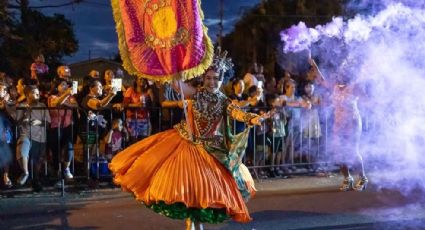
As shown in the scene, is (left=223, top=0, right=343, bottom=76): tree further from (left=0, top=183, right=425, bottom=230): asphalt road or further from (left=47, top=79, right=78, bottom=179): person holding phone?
(left=47, top=79, right=78, bottom=179): person holding phone

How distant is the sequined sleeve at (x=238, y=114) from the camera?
18.0 feet

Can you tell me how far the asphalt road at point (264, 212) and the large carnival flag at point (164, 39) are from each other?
206 centimetres

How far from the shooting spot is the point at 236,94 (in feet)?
31.9

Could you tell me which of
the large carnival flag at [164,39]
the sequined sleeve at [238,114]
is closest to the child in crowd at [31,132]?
the large carnival flag at [164,39]

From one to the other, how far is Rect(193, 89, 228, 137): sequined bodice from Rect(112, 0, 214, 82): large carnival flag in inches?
13.2

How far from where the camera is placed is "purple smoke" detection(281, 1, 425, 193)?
344 inches

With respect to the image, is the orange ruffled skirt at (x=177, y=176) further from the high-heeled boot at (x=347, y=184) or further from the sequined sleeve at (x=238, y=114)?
the high-heeled boot at (x=347, y=184)

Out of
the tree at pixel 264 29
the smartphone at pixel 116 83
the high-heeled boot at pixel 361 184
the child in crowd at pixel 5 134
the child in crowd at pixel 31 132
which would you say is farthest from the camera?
the tree at pixel 264 29

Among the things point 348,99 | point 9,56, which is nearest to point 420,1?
point 348,99

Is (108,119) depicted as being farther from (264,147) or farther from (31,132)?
(264,147)

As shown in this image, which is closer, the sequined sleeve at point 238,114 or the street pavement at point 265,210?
the sequined sleeve at point 238,114

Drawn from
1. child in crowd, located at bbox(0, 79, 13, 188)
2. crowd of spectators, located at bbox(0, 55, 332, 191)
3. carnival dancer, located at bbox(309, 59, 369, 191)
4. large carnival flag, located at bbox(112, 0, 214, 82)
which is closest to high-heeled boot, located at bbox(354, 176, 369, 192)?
carnival dancer, located at bbox(309, 59, 369, 191)

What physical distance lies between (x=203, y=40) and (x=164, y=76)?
515 millimetres

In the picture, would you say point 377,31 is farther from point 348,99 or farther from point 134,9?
point 134,9
